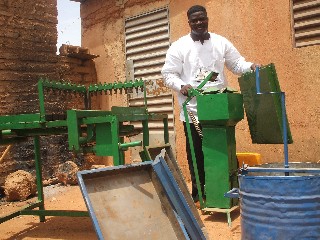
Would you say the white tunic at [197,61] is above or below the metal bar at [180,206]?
above

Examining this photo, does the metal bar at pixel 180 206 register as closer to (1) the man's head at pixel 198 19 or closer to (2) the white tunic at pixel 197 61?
(2) the white tunic at pixel 197 61

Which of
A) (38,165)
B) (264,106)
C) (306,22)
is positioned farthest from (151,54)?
(264,106)

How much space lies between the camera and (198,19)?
399cm

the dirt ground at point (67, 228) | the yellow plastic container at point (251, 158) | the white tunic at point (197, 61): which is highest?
the white tunic at point (197, 61)

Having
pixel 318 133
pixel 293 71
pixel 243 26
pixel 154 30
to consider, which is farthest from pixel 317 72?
pixel 154 30

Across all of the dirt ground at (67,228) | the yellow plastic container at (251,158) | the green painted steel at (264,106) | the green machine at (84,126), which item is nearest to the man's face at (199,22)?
the green painted steel at (264,106)

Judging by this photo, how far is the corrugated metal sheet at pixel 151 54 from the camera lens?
6.21 metres

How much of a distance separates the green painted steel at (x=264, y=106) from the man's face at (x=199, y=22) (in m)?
0.94

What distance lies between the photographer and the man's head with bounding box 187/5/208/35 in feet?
13.0

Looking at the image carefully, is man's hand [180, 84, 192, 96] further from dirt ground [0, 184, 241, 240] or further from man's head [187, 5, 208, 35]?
dirt ground [0, 184, 241, 240]

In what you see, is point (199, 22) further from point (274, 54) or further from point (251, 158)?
point (251, 158)

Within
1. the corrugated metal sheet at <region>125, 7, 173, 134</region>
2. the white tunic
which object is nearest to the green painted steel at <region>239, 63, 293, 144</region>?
the white tunic

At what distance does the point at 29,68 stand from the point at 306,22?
4.39 m

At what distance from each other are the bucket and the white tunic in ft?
6.58
